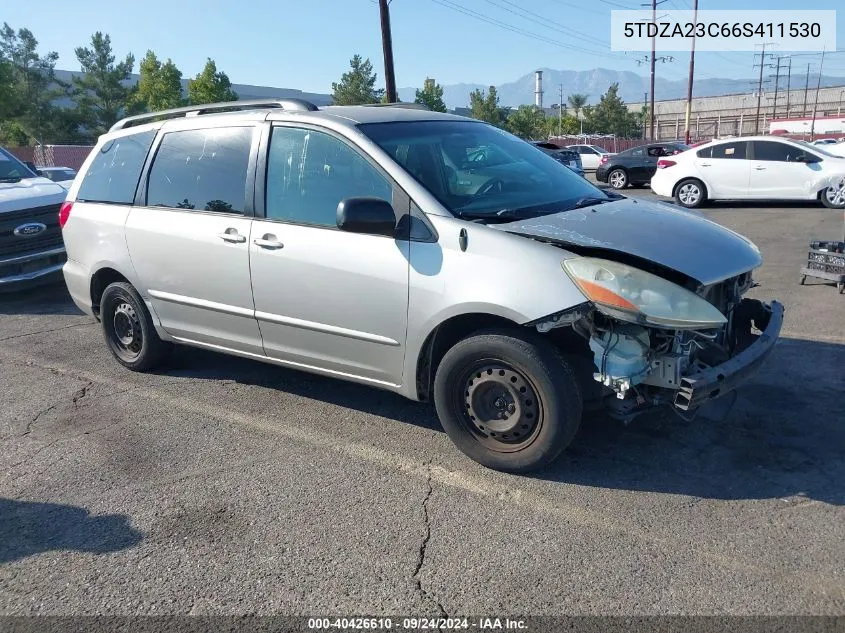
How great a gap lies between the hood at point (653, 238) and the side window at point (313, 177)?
0.87 m

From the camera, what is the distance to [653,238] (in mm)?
3645

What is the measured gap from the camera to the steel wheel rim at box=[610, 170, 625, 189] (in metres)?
21.8

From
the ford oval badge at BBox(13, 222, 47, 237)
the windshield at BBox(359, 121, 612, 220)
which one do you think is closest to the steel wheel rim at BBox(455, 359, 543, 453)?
the windshield at BBox(359, 121, 612, 220)

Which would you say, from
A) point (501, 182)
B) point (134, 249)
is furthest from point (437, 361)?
point (134, 249)

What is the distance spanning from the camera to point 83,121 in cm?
4747

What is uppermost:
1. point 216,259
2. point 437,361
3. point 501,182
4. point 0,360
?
point 501,182

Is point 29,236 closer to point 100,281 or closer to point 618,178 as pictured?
point 100,281

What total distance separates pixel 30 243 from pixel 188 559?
6705mm

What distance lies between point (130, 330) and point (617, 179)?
18.8 metres

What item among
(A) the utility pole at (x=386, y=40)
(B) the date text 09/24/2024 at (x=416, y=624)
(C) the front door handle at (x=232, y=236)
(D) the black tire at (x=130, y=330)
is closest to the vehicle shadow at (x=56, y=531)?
(B) the date text 09/24/2024 at (x=416, y=624)

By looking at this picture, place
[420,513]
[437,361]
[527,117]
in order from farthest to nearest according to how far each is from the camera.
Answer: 1. [527,117]
2. [437,361]
3. [420,513]

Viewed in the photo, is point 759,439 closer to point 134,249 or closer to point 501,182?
point 501,182

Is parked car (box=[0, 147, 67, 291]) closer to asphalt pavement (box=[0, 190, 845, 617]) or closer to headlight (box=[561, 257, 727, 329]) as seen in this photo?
asphalt pavement (box=[0, 190, 845, 617])

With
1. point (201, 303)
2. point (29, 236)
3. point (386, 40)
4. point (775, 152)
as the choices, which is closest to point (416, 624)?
point (201, 303)
